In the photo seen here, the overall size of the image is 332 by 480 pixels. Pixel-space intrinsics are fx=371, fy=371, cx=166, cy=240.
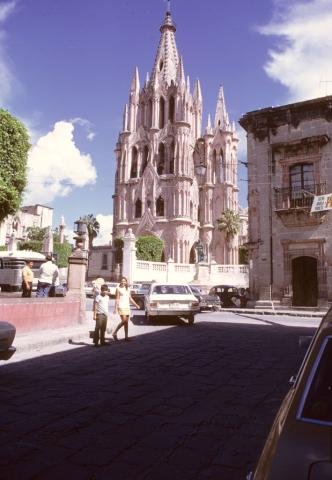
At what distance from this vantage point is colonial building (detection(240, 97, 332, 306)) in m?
21.2

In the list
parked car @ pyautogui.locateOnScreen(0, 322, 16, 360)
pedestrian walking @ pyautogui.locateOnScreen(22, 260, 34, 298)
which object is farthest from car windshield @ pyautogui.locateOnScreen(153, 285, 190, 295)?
parked car @ pyautogui.locateOnScreen(0, 322, 16, 360)

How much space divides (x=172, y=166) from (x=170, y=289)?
4429 centimetres

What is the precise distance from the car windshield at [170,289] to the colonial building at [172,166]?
3638 centimetres

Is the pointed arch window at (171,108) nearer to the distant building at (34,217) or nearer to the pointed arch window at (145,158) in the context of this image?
the pointed arch window at (145,158)

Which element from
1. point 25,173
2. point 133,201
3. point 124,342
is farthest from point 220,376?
point 133,201

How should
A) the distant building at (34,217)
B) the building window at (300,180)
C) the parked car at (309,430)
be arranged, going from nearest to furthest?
the parked car at (309,430) → the building window at (300,180) → the distant building at (34,217)

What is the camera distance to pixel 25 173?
14.5 m

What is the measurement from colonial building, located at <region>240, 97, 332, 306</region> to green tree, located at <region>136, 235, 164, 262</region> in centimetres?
2493

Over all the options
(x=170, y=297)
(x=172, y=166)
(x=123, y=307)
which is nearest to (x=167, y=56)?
(x=172, y=166)

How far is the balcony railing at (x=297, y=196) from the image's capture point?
21312 millimetres

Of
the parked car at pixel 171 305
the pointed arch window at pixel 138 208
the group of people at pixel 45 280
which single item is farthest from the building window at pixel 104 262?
the group of people at pixel 45 280

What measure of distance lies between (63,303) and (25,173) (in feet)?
18.4

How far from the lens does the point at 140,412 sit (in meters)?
4.41

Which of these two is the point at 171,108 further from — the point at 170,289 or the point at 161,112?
the point at 170,289
